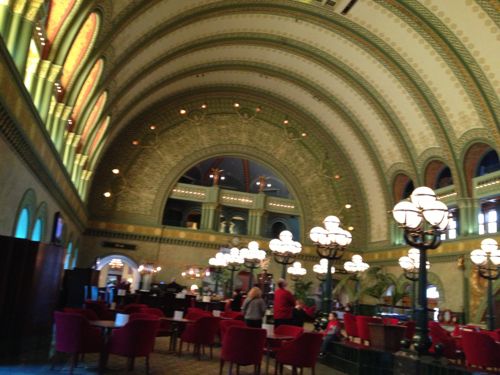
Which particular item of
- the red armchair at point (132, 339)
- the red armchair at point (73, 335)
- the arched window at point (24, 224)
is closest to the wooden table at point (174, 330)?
the red armchair at point (132, 339)

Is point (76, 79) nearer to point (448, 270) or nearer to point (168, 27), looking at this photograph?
point (168, 27)

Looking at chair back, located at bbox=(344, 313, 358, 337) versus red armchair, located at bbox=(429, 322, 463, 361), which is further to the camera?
chair back, located at bbox=(344, 313, 358, 337)

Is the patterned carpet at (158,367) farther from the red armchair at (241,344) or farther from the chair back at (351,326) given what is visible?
the chair back at (351,326)

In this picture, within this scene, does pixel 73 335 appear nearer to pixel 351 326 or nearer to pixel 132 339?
pixel 132 339

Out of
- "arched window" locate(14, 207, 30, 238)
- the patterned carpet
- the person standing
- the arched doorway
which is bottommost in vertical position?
the patterned carpet

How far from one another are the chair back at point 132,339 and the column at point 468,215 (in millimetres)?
14814

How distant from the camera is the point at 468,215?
1786cm

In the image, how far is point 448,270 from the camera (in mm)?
18672

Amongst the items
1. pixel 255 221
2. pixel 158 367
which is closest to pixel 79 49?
pixel 158 367

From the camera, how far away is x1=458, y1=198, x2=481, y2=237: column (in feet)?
57.9

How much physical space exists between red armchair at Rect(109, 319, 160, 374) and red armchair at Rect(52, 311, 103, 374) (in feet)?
0.95

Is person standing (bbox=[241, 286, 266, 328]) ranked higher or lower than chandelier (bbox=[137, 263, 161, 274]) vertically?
lower

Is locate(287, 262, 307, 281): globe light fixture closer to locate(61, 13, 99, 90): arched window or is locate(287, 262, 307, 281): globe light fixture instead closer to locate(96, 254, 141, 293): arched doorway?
locate(96, 254, 141, 293): arched doorway

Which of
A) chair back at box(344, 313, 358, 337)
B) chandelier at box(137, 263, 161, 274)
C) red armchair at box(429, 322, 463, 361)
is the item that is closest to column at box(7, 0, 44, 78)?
red armchair at box(429, 322, 463, 361)
